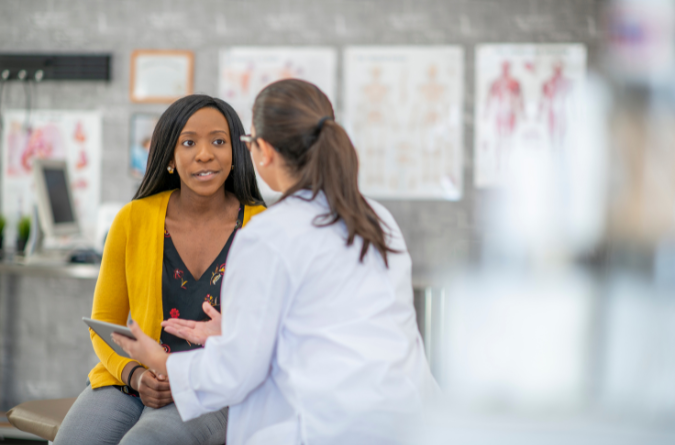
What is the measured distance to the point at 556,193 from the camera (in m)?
3.19

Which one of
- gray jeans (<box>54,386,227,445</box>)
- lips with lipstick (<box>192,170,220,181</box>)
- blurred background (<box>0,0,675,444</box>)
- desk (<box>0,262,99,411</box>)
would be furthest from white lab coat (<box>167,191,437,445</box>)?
desk (<box>0,262,99,411</box>)

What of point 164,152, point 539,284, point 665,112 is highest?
point 665,112

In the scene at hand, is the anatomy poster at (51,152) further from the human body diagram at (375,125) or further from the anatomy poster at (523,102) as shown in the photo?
the anatomy poster at (523,102)

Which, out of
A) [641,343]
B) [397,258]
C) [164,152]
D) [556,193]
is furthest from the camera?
[556,193]

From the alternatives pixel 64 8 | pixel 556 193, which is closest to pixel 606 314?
pixel 556 193

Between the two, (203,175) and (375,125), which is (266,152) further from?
(375,125)

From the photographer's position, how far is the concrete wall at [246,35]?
127 inches

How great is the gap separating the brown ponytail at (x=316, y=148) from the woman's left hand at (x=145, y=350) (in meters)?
0.38

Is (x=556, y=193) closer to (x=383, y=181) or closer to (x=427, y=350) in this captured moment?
(x=383, y=181)

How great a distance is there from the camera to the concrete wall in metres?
3.22

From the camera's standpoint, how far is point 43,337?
3332 mm

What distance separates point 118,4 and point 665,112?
10.4 feet

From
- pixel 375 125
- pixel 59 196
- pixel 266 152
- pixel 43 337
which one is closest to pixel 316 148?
pixel 266 152

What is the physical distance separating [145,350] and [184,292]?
39cm
